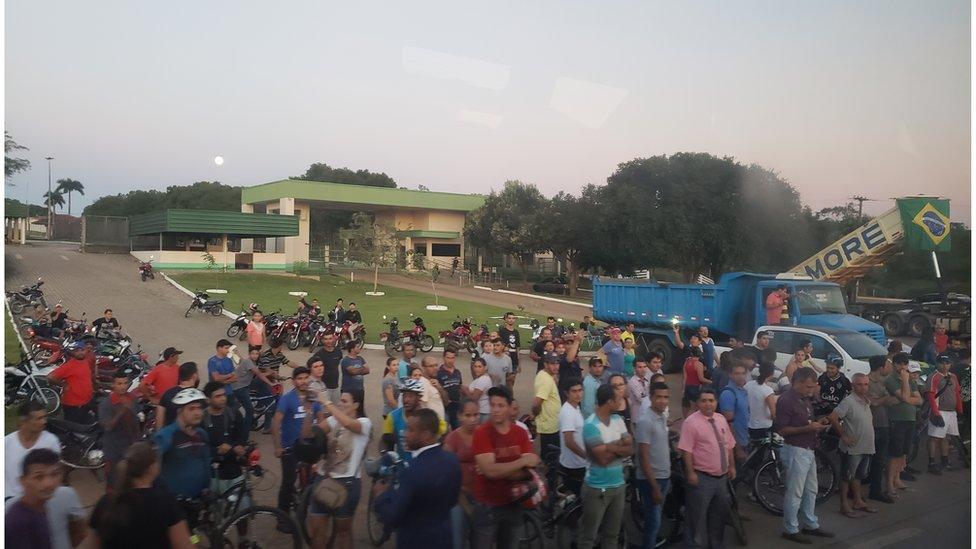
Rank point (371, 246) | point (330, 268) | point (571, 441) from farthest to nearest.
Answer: point (371, 246)
point (330, 268)
point (571, 441)

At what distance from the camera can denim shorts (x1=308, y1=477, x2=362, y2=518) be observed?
4.40 metres

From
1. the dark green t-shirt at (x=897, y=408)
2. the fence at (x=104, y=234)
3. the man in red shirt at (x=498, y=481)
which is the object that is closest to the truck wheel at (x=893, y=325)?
the dark green t-shirt at (x=897, y=408)

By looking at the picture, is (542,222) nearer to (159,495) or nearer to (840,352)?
(840,352)

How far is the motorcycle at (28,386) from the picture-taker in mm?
7836

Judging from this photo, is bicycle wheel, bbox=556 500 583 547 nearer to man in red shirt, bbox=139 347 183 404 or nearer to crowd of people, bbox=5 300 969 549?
crowd of people, bbox=5 300 969 549

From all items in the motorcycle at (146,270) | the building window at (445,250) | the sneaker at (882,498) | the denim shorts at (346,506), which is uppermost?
the building window at (445,250)

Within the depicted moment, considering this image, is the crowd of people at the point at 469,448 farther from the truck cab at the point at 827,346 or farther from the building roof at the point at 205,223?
the building roof at the point at 205,223

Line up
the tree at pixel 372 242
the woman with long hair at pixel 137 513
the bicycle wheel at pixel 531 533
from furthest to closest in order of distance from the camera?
1. the tree at pixel 372 242
2. the bicycle wheel at pixel 531 533
3. the woman with long hair at pixel 137 513

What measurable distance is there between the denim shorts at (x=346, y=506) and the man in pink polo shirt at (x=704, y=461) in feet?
7.67

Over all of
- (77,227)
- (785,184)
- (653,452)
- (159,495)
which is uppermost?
(785,184)

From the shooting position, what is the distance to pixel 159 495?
3.00 m

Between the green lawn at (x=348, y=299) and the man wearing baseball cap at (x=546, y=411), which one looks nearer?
the man wearing baseball cap at (x=546, y=411)

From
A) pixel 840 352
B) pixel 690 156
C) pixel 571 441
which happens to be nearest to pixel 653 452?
pixel 571 441

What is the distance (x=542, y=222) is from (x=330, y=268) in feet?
20.3
